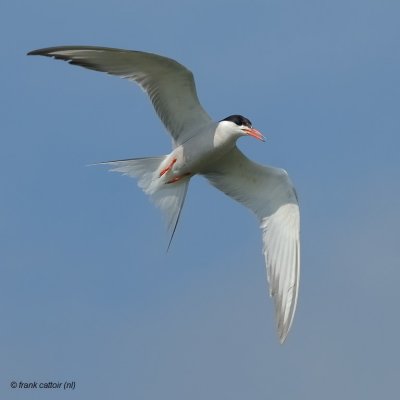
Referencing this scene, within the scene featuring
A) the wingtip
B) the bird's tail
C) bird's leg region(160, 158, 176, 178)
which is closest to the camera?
the wingtip

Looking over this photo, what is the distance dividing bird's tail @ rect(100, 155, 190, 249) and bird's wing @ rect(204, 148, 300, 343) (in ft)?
2.15

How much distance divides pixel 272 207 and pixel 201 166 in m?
1.14

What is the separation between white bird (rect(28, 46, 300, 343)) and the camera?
13.0m

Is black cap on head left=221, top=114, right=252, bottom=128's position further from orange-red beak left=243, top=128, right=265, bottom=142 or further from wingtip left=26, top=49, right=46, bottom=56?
wingtip left=26, top=49, right=46, bottom=56

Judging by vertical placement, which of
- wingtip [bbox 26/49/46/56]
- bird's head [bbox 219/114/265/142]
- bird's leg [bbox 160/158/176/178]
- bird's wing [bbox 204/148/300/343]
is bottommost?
bird's wing [bbox 204/148/300/343]

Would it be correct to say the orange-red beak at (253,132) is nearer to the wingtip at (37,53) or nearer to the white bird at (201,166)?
the white bird at (201,166)

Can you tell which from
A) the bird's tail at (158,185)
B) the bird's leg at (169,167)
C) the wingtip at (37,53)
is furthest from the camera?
the bird's tail at (158,185)

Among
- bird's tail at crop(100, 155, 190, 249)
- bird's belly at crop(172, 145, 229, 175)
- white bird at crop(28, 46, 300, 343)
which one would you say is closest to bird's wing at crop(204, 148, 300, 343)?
white bird at crop(28, 46, 300, 343)

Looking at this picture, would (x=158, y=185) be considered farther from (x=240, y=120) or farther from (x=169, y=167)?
(x=240, y=120)

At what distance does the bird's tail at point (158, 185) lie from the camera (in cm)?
1381

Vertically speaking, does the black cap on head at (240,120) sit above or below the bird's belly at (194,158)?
above

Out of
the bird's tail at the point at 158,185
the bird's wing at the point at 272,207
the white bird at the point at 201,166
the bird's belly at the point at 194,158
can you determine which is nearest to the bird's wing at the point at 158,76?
the white bird at the point at 201,166

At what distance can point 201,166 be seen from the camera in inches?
547

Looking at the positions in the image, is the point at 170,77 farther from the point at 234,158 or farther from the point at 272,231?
the point at 272,231
